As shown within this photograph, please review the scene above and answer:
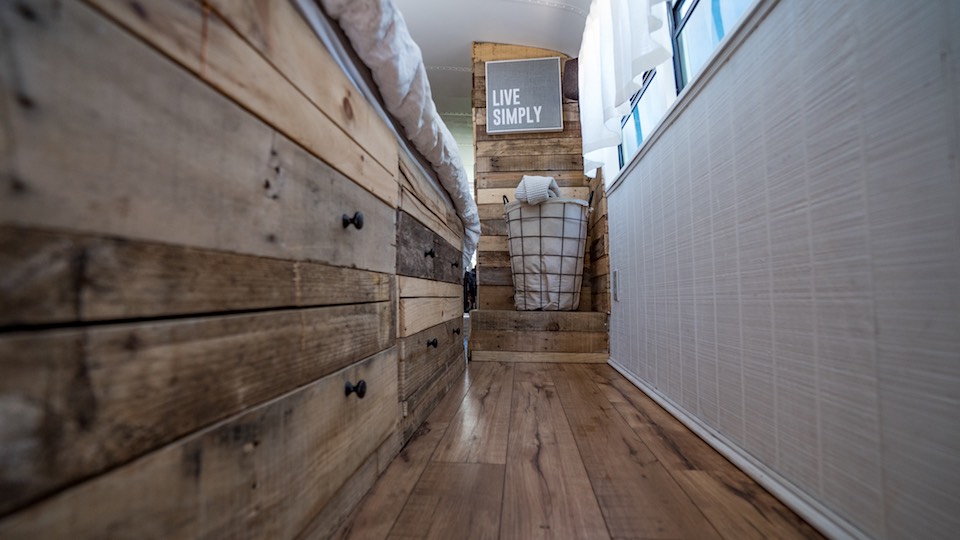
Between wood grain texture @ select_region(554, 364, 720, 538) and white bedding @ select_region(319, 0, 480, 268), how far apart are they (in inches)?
33.4

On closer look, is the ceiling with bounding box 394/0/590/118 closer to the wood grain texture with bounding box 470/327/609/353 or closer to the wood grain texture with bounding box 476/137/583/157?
the wood grain texture with bounding box 476/137/583/157

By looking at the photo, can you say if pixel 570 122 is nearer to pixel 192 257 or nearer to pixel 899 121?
pixel 899 121

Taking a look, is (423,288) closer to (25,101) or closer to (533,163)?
(25,101)

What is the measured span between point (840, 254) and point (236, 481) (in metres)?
0.83

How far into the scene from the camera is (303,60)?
52 cm

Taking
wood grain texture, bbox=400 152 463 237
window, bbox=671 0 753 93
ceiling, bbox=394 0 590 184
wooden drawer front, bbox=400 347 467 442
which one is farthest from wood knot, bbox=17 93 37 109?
ceiling, bbox=394 0 590 184

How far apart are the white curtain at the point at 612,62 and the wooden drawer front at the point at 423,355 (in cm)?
108

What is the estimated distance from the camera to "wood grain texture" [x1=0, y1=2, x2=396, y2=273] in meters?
0.23

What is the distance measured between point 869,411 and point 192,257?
833 millimetres

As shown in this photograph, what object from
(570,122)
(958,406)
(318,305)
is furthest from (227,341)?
(570,122)

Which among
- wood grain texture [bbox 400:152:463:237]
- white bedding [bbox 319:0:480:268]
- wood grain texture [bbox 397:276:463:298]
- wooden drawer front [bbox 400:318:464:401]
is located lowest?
wooden drawer front [bbox 400:318:464:401]

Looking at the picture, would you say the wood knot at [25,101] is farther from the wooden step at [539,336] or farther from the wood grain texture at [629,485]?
the wooden step at [539,336]

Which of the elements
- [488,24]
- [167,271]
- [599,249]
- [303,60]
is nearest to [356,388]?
[167,271]

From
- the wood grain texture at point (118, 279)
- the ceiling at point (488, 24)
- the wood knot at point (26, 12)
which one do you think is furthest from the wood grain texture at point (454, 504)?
the ceiling at point (488, 24)
